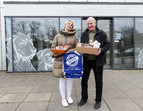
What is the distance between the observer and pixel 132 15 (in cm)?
696

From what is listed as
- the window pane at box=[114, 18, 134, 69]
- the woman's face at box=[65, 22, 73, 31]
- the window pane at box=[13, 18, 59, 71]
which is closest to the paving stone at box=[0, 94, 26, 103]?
the woman's face at box=[65, 22, 73, 31]

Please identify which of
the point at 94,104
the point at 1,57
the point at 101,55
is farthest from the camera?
the point at 1,57

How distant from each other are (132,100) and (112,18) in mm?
4821

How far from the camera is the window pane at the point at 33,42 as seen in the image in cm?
677

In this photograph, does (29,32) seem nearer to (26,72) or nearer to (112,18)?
(26,72)

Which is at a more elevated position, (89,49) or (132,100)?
(89,49)

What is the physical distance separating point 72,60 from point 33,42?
4563 millimetres

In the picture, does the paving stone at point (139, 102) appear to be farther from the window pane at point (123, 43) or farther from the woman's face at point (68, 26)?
the window pane at point (123, 43)

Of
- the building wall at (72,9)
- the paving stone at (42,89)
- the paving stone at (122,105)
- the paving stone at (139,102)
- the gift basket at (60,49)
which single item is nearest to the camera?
the gift basket at (60,49)

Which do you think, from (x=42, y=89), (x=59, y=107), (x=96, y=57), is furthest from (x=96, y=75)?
(x=42, y=89)

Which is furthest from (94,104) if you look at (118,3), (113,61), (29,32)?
(118,3)

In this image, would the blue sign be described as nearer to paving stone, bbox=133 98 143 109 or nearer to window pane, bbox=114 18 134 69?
paving stone, bbox=133 98 143 109

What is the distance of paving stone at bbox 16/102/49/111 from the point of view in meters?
2.97

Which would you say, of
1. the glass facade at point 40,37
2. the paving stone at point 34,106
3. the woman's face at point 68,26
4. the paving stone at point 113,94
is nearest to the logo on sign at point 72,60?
the woman's face at point 68,26
